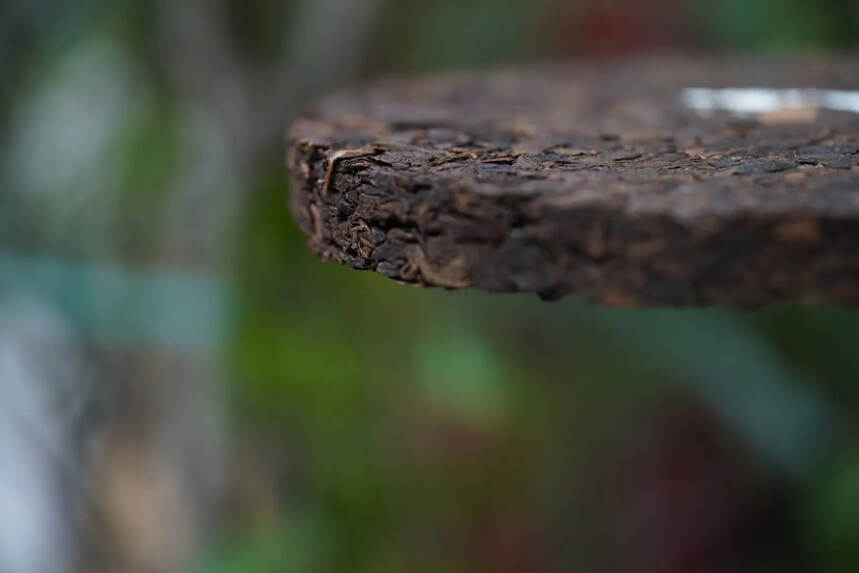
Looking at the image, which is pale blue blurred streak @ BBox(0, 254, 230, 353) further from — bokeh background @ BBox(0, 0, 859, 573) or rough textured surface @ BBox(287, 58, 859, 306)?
rough textured surface @ BBox(287, 58, 859, 306)

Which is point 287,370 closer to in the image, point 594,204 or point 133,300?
point 133,300

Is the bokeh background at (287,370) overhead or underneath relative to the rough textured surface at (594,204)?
underneath

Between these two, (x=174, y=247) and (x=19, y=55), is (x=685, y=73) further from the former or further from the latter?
(x=19, y=55)

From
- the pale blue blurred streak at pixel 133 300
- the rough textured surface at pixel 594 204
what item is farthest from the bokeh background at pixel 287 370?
the rough textured surface at pixel 594 204

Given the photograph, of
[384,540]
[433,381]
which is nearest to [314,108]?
[433,381]

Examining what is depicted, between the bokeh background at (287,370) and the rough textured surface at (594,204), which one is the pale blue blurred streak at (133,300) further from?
the rough textured surface at (594,204)

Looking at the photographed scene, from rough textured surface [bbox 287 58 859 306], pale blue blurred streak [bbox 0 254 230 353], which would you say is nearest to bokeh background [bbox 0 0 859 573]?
pale blue blurred streak [bbox 0 254 230 353]
